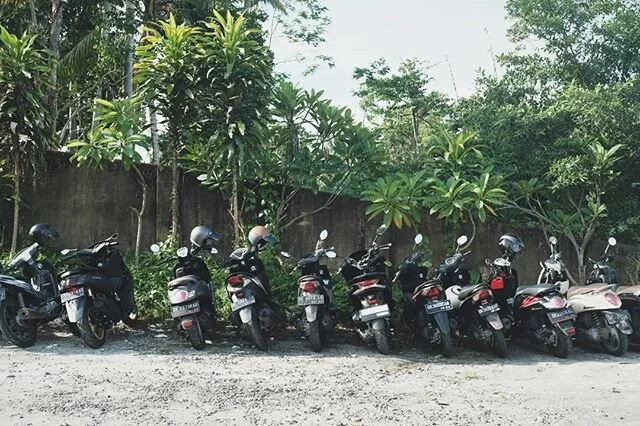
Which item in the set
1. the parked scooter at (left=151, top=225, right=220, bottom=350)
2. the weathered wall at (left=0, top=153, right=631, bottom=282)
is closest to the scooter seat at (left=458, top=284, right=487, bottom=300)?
the weathered wall at (left=0, top=153, right=631, bottom=282)

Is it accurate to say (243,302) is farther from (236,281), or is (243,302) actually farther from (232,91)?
(232,91)

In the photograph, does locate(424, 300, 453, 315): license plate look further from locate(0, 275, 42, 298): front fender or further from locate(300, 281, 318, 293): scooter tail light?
locate(0, 275, 42, 298): front fender

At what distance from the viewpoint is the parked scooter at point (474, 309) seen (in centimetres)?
633

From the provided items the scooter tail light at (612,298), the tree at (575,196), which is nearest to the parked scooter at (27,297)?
the scooter tail light at (612,298)

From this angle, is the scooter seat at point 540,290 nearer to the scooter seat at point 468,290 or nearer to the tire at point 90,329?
the scooter seat at point 468,290

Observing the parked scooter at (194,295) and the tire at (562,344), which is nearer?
the parked scooter at (194,295)

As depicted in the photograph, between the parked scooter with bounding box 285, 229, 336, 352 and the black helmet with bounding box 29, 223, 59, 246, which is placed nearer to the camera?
the parked scooter with bounding box 285, 229, 336, 352

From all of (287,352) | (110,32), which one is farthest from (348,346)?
(110,32)

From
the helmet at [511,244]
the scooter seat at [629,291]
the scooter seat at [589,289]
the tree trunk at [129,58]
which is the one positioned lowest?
the scooter seat at [629,291]

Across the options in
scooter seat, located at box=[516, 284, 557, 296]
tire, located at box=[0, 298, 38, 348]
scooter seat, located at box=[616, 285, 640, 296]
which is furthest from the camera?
scooter seat, located at box=[616, 285, 640, 296]

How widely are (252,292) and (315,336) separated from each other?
753mm

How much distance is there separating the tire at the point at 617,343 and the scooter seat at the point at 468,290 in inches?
57.3

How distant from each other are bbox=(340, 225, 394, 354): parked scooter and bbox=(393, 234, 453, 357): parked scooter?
259 mm

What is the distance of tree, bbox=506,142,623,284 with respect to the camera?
→ 29.3 ft
